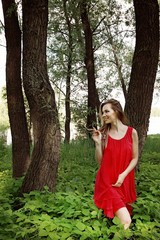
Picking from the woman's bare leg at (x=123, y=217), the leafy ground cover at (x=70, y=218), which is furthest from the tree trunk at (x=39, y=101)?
the woman's bare leg at (x=123, y=217)

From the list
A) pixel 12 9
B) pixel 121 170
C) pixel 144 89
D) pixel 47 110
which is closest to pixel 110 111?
pixel 121 170

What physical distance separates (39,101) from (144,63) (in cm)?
234

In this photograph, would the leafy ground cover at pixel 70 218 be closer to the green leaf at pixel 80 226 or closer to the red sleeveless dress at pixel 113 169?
the green leaf at pixel 80 226

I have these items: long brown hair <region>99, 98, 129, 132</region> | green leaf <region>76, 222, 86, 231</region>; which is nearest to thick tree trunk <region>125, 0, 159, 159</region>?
long brown hair <region>99, 98, 129, 132</region>

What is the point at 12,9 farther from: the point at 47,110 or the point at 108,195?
the point at 108,195

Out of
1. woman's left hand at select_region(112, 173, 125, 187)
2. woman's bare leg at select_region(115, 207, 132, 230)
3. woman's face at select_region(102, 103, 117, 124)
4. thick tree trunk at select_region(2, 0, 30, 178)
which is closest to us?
woman's bare leg at select_region(115, 207, 132, 230)

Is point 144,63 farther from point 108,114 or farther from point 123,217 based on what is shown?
point 123,217

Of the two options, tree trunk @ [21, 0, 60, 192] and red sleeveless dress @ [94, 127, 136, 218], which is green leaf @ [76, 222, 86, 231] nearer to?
red sleeveless dress @ [94, 127, 136, 218]

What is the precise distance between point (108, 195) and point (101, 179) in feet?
0.76

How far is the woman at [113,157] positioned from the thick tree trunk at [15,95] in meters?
3.27

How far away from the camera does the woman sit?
437cm

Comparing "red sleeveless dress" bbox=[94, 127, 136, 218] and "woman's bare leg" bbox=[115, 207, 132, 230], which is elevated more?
"red sleeveless dress" bbox=[94, 127, 136, 218]

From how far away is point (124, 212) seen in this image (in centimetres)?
425

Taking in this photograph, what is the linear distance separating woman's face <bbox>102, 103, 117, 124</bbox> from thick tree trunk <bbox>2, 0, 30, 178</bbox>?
3.33 m
